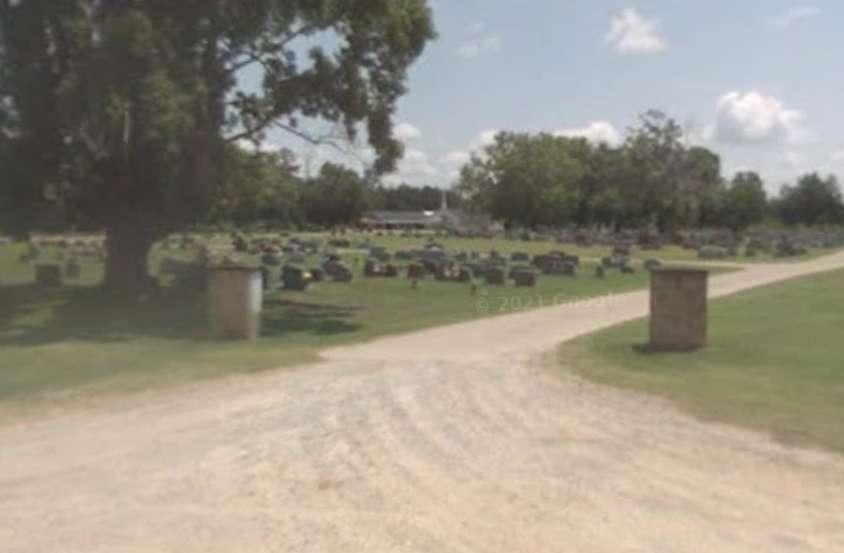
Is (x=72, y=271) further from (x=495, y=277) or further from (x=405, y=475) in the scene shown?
(x=405, y=475)

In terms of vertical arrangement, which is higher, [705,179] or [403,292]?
[705,179]

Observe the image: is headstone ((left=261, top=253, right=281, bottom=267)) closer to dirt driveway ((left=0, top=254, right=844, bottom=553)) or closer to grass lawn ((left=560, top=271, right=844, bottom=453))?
grass lawn ((left=560, top=271, right=844, bottom=453))

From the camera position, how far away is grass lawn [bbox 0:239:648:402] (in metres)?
14.7

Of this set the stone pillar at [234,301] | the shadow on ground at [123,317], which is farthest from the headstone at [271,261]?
the stone pillar at [234,301]

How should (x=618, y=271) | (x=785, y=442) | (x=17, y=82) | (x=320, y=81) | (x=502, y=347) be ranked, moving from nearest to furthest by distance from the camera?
(x=785, y=442), (x=502, y=347), (x=17, y=82), (x=320, y=81), (x=618, y=271)

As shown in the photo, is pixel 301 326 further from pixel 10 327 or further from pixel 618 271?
pixel 618 271

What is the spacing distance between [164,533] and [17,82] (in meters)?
18.0

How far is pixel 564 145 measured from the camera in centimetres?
11369

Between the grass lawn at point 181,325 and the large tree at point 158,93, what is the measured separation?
2400 millimetres

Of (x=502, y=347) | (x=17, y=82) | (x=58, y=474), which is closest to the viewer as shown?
(x=58, y=474)

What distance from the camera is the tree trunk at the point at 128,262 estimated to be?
25.6 metres

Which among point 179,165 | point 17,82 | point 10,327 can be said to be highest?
point 17,82

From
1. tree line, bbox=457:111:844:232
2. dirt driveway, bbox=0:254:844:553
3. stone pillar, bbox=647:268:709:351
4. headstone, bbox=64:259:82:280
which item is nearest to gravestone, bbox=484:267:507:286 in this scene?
headstone, bbox=64:259:82:280

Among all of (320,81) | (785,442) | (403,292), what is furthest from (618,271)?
(785,442)
